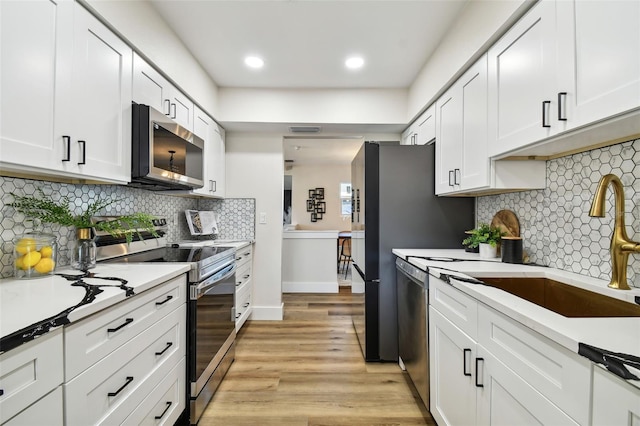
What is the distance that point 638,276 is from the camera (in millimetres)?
1104

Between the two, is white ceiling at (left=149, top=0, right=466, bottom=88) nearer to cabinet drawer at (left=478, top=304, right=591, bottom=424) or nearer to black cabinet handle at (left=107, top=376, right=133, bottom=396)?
cabinet drawer at (left=478, top=304, right=591, bottom=424)

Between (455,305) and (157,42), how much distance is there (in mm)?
2361

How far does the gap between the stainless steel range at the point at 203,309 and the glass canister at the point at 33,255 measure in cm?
45

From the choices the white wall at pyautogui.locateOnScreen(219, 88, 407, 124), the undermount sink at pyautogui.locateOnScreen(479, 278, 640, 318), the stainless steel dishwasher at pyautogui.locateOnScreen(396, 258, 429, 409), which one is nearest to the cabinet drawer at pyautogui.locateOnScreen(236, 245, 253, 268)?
the white wall at pyautogui.locateOnScreen(219, 88, 407, 124)

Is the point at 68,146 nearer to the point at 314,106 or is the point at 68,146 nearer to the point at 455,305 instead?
the point at 455,305

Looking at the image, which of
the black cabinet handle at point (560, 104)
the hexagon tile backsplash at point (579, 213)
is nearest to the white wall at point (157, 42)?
the black cabinet handle at point (560, 104)

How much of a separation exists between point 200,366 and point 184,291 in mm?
477

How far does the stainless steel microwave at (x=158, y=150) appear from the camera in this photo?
1.66 metres

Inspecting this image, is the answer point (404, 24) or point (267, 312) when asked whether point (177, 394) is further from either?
point (404, 24)

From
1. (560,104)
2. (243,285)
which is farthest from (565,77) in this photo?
(243,285)

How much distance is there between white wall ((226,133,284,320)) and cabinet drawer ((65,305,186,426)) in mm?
1815

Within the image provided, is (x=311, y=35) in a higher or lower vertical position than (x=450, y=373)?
higher

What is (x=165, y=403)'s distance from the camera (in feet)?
4.56

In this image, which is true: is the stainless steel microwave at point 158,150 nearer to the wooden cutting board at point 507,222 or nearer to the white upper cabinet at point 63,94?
the white upper cabinet at point 63,94
